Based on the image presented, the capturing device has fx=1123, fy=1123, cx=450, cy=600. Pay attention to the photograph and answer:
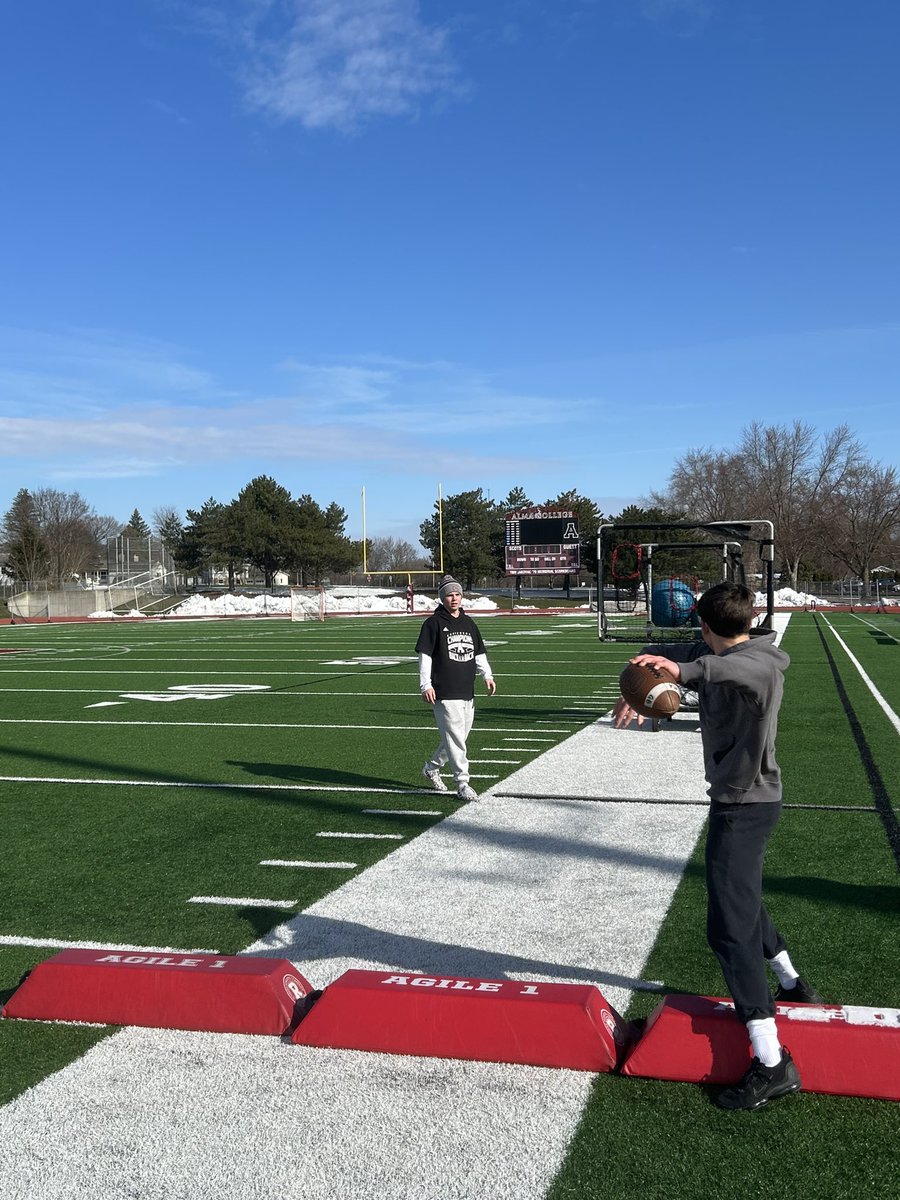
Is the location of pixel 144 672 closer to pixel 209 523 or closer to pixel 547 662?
pixel 547 662

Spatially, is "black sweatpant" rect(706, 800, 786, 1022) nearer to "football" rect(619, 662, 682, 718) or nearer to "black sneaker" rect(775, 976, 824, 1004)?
"football" rect(619, 662, 682, 718)

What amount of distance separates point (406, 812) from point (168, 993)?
401 centimetres

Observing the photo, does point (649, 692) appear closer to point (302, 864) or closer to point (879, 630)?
point (302, 864)

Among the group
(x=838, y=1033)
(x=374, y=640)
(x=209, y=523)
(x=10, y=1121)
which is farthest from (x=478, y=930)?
(x=209, y=523)

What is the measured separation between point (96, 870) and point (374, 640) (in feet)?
81.3

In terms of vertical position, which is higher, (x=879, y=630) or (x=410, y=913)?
(x=410, y=913)

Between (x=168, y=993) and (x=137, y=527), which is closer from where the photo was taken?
(x=168, y=993)

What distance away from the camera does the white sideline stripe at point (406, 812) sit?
328 inches

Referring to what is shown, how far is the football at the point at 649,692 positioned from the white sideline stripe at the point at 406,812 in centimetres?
425

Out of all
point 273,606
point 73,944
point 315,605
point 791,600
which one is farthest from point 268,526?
point 73,944

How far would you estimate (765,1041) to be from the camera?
12.3ft

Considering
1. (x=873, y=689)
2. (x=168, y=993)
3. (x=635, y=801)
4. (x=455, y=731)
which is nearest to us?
(x=168, y=993)

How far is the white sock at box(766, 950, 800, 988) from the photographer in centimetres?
429

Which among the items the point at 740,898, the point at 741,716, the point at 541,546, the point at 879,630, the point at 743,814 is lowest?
the point at 879,630
